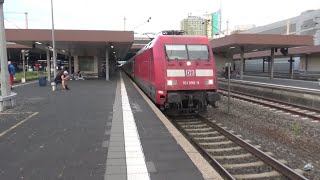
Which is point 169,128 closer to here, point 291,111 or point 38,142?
point 38,142

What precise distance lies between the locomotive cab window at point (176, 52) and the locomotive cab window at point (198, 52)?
7.5 inches

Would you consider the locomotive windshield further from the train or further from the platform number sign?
the platform number sign

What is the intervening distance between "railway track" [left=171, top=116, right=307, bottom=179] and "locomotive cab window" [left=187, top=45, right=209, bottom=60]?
8.24 ft

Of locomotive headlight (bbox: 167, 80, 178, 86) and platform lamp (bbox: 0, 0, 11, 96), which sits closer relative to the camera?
locomotive headlight (bbox: 167, 80, 178, 86)

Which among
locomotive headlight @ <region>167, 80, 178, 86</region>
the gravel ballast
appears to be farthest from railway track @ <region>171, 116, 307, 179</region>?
locomotive headlight @ <region>167, 80, 178, 86</region>

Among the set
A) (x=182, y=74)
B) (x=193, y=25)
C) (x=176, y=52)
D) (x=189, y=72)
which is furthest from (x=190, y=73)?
(x=193, y=25)

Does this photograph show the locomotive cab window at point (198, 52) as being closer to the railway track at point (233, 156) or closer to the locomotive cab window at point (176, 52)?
the locomotive cab window at point (176, 52)

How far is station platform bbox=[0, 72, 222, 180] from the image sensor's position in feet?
17.9

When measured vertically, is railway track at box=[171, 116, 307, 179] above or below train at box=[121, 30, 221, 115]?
below

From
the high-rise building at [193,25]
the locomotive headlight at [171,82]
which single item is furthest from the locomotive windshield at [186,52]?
the high-rise building at [193,25]

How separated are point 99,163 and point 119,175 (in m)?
0.74

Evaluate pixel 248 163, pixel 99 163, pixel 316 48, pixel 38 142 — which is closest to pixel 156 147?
pixel 99 163

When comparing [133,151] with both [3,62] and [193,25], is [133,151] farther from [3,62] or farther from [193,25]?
[193,25]

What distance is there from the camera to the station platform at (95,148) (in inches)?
214
